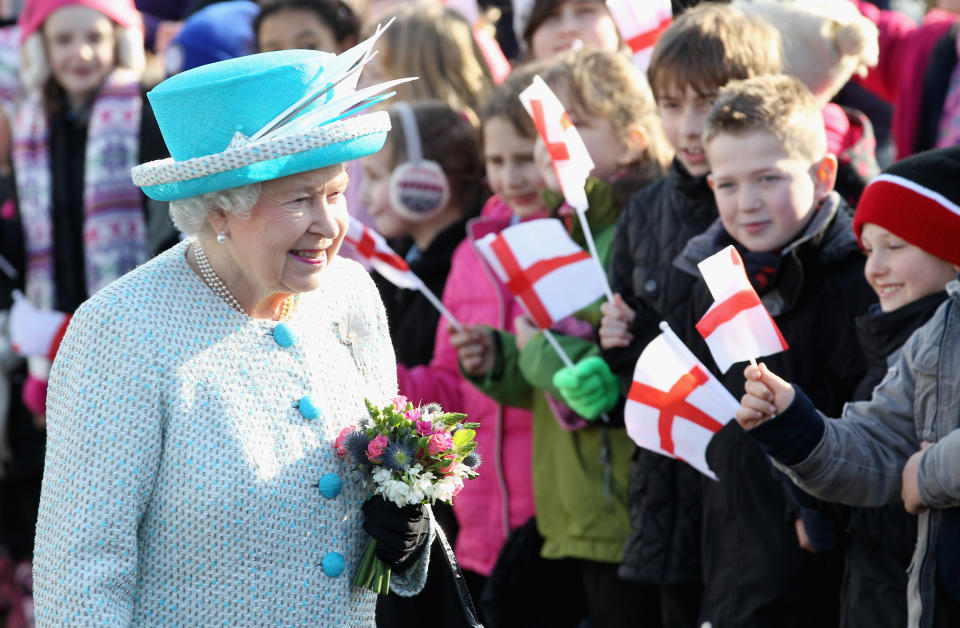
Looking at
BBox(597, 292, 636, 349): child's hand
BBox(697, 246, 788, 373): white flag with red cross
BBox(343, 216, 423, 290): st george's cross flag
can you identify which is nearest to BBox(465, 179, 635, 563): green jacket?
BBox(597, 292, 636, 349): child's hand

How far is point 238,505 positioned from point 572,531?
2149 mm

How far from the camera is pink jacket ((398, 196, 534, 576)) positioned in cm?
545

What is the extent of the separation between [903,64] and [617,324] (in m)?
2.58

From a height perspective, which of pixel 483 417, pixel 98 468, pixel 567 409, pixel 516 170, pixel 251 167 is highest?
pixel 251 167

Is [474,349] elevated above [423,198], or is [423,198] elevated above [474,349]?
[423,198]

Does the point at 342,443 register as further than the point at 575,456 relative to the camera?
No

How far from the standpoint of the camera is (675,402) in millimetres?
3900

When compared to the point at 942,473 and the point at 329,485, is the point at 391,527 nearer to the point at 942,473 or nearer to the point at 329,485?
the point at 329,485

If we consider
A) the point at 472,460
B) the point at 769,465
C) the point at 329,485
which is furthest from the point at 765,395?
the point at 329,485

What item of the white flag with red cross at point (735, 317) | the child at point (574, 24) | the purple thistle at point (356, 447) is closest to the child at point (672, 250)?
the white flag with red cross at point (735, 317)

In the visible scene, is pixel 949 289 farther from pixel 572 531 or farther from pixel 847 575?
pixel 572 531

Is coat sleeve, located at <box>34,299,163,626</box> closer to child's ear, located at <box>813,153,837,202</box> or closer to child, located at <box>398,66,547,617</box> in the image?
child's ear, located at <box>813,153,837,202</box>

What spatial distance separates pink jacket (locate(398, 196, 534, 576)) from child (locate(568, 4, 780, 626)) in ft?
2.51

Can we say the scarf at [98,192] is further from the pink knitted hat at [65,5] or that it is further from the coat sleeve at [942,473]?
the coat sleeve at [942,473]
